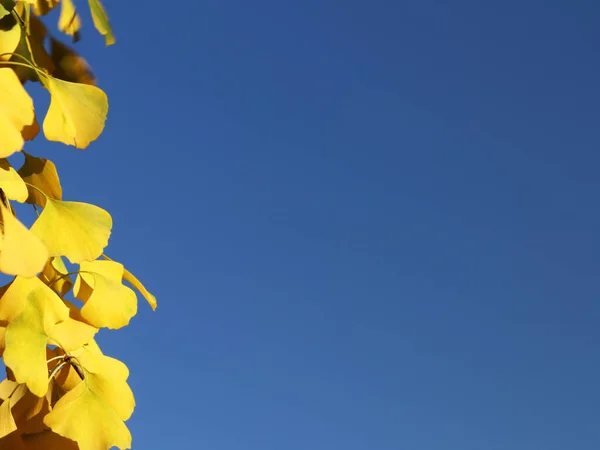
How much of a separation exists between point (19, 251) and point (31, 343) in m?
0.09

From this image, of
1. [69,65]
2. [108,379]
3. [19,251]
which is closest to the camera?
[19,251]

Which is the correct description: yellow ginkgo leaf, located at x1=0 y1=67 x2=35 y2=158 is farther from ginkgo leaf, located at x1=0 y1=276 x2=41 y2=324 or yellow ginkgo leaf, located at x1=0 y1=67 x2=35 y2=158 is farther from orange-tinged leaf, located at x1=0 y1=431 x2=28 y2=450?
orange-tinged leaf, located at x1=0 y1=431 x2=28 y2=450

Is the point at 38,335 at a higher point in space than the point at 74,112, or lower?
lower

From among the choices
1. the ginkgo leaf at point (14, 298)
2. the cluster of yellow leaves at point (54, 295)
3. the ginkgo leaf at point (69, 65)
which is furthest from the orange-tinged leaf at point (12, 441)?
the ginkgo leaf at point (69, 65)

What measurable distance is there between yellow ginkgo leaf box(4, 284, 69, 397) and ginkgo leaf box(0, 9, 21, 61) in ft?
0.88

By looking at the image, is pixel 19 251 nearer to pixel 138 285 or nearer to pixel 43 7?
pixel 138 285

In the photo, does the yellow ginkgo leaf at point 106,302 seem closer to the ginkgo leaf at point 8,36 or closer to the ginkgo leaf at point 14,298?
the ginkgo leaf at point 14,298

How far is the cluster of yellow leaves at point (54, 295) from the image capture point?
24.1 inches

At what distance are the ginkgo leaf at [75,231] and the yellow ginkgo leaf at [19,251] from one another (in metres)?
0.12

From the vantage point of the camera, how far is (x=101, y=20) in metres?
1.02

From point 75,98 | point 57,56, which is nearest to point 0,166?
point 75,98

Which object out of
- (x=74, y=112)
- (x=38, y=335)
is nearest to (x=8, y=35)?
(x=74, y=112)

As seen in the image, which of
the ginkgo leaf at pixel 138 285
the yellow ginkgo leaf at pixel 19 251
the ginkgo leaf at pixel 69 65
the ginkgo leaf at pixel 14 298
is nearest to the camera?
the yellow ginkgo leaf at pixel 19 251

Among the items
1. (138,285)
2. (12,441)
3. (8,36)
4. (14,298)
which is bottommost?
(12,441)
